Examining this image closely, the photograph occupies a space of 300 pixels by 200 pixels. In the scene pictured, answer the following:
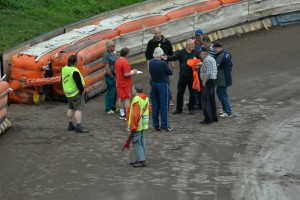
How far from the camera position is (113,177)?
12766 millimetres

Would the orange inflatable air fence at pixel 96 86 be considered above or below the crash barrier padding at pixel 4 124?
above

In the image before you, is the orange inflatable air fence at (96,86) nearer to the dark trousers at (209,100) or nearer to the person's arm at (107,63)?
the person's arm at (107,63)

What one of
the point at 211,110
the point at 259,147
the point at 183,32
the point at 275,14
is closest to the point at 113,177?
the point at 259,147

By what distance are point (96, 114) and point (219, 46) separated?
3.16 metres

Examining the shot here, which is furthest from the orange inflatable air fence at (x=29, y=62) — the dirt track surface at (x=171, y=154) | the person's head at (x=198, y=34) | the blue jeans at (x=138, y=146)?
the blue jeans at (x=138, y=146)

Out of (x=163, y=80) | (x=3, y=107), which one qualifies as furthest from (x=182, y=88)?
(x=3, y=107)

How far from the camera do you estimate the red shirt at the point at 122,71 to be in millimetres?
16797

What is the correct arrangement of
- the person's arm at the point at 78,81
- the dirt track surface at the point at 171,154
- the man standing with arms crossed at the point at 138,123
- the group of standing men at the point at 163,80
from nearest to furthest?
the dirt track surface at the point at 171,154, the man standing with arms crossed at the point at 138,123, the person's arm at the point at 78,81, the group of standing men at the point at 163,80

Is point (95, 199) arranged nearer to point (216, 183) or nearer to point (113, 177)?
point (113, 177)

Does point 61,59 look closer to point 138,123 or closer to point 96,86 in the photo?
point 96,86

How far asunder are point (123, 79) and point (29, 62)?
2.59 meters

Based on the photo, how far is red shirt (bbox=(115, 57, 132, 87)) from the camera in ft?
55.1

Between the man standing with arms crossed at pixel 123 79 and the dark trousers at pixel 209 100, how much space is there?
5.12 ft

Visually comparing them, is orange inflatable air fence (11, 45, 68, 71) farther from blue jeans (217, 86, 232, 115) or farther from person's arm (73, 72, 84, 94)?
blue jeans (217, 86, 232, 115)
